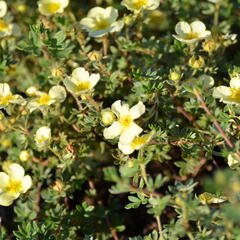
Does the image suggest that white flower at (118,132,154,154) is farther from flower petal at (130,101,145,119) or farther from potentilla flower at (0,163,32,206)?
potentilla flower at (0,163,32,206)

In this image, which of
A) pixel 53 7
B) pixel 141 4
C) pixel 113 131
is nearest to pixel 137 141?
pixel 113 131

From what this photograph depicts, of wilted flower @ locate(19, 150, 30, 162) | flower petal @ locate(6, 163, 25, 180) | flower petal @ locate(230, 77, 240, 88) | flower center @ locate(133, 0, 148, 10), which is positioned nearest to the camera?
flower petal @ locate(230, 77, 240, 88)

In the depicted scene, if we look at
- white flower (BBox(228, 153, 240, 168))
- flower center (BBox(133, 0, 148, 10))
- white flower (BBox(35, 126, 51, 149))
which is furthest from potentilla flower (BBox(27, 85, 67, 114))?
white flower (BBox(228, 153, 240, 168))

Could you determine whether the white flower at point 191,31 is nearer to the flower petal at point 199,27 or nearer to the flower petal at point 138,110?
the flower petal at point 199,27

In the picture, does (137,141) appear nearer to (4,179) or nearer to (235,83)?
(235,83)

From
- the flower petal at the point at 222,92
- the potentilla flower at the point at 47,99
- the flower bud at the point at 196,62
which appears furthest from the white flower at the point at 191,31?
the potentilla flower at the point at 47,99

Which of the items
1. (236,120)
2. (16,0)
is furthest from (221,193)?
(16,0)
